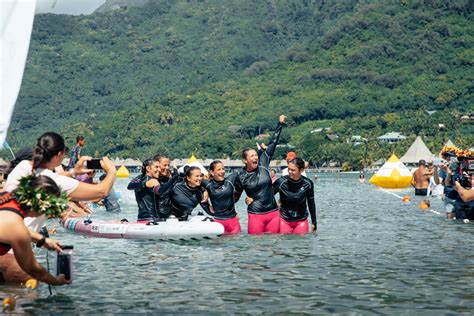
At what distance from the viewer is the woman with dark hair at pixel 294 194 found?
680 inches

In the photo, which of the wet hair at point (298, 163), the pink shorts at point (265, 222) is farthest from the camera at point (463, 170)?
the wet hair at point (298, 163)

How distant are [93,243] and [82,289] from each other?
670 centimetres

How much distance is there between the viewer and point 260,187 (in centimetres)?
1750

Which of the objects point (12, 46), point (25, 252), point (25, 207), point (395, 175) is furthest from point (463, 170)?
point (395, 175)

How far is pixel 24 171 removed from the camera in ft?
31.6

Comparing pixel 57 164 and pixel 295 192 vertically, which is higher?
pixel 57 164

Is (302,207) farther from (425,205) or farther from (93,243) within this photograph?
(425,205)

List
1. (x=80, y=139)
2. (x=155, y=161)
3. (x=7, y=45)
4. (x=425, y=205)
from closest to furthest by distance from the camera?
(x=7, y=45) < (x=155, y=161) < (x=80, y=139) < (x=425, y=205)

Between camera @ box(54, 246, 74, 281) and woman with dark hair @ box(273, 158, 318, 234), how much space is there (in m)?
8.11

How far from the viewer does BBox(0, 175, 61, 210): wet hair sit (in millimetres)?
8773

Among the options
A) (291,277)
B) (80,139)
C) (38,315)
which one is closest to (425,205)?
(80,139)

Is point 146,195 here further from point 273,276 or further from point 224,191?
point 273,276

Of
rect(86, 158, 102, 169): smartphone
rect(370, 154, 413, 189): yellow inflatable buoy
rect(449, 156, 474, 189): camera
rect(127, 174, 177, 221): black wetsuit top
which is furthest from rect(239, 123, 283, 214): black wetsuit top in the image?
rect(370, 154, 413, 189): yellow inflatable buoy

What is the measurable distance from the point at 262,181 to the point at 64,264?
8.13 m
